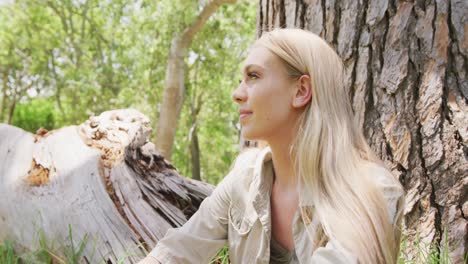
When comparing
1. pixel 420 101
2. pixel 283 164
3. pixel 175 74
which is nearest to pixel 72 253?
pixel 283 164

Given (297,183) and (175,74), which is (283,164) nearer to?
(297,183)

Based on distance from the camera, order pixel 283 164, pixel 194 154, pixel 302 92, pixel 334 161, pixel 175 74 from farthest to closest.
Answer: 1. pixel 194 154
2. pixel 175 74
3. pixel 283 164
4. pixel 302 92
5. pixel 334 161

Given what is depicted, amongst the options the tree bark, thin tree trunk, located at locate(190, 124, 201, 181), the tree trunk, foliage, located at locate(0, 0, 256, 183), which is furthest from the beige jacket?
thin tree trunk, located at locate(190, 124, 201, 181)

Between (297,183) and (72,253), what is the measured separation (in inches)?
47.6

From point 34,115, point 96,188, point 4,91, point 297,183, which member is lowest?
point 34,115

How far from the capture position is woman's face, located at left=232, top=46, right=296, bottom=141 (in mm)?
2207

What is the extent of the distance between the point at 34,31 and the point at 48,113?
3.20 meters

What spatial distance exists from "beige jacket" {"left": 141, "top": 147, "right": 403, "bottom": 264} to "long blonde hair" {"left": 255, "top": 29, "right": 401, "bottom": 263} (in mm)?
196

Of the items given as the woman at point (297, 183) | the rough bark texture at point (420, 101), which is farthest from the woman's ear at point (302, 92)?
the rough bark texture at point (420, 101)

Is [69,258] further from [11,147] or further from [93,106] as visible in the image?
[93,106]

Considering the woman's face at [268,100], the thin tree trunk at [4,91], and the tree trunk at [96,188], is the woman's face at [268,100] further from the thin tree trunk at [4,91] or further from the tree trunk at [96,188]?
the thin tree trunk at [4,91]

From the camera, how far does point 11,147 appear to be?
3494 mm

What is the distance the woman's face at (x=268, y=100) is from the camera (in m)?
2.21

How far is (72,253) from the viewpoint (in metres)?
2.84
